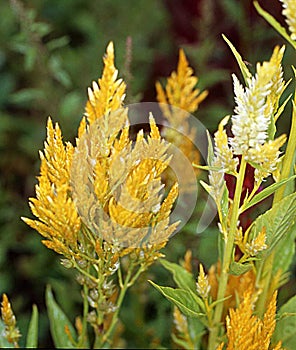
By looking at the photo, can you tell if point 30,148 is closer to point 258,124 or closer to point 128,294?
point 128,294

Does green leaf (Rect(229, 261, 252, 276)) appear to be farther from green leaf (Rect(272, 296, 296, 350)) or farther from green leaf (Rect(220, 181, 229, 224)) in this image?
green leaf (Rect(272, 296, 296, 350))

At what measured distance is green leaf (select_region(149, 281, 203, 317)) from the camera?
924 millimetres

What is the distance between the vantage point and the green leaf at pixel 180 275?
106cm

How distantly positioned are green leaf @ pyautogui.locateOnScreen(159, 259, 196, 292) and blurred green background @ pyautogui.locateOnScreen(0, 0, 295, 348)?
322mm

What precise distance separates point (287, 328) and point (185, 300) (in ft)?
0.70

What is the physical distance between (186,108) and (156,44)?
1.27m

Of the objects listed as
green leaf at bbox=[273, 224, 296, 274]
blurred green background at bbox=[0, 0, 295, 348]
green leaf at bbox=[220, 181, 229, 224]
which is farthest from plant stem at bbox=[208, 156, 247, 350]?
blurred green background at bbox=[0, 0, 295, 348]

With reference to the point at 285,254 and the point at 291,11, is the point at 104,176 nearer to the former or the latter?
the point at 291,11

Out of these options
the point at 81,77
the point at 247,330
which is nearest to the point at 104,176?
the point at 247,330

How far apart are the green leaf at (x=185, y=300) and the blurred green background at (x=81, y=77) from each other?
419 millimetres

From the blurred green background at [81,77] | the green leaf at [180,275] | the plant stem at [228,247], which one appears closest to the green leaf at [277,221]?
the plant stem at [228,247]

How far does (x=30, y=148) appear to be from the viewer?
195 cm

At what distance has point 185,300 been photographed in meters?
0.98

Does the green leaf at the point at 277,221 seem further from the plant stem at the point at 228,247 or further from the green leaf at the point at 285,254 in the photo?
the green leaf at the point at 285,254
